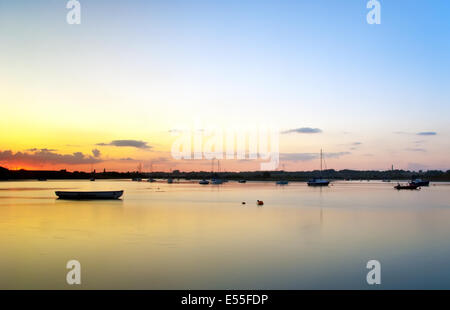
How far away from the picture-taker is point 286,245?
25.1 m
